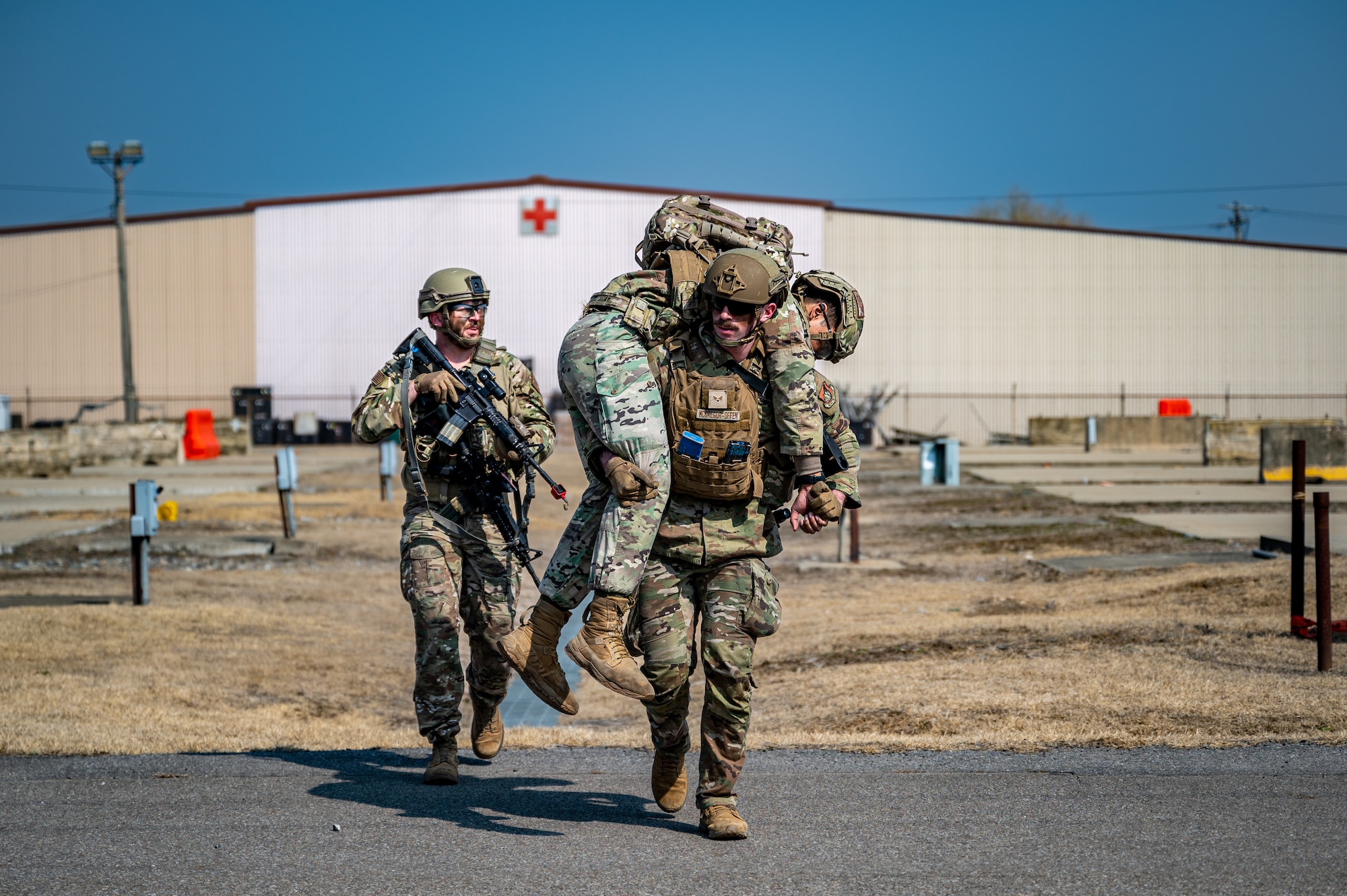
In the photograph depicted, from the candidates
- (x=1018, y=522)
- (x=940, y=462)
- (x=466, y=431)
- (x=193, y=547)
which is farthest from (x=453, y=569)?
(x=1018, y=522)

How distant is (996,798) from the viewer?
17.1 ft

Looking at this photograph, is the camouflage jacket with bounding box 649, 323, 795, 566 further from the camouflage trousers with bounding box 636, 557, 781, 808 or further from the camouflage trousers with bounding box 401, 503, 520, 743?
the camouflage trousers with bounding box 401, 503, 520, 743

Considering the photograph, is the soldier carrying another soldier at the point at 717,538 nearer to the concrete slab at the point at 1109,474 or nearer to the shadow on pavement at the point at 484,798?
the shadow on pavement at the point at 484,798

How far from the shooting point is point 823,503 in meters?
4.82

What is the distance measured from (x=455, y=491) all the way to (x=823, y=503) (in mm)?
1866

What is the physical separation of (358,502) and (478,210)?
27.6 meters

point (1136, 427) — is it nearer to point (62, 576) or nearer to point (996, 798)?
point (62, 576)

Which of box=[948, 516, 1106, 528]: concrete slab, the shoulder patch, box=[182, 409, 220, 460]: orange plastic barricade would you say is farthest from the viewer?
box=[182, 409, 220, 460]: orange plastic barricade

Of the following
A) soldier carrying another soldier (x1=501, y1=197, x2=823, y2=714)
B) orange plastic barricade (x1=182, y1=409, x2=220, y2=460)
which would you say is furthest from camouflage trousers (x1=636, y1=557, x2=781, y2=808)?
orange plastic barricade (x1=182, y1=409, x2=220, y2=460)

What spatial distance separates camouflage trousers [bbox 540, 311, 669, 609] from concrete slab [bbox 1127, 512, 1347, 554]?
11.0 metres

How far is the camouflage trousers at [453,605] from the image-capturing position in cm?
579

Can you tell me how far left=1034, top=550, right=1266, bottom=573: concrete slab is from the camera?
43.9ft

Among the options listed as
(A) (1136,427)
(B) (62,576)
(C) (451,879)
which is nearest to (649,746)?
(C) (451,879)

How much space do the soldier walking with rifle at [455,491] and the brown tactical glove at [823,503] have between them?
4.19ft
